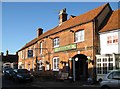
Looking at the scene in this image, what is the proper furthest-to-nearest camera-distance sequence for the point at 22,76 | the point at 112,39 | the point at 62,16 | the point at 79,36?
the point at 62,16, the point at 79,36, the point at 22,76, the point at 112,39

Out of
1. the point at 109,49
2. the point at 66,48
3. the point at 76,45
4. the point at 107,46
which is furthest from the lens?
the point at 66,48

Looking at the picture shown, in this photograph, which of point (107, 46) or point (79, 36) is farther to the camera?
point (79, 36)

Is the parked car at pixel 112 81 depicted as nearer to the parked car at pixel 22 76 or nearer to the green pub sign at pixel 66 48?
the parked car at pixel 22 76

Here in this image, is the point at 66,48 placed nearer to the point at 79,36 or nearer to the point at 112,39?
the point at 79,36

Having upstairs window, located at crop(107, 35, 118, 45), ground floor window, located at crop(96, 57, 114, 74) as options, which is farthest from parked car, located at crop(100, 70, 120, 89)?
upstairs window, located at crop(107, 35, 118, 45)

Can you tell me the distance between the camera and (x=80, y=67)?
112 feet

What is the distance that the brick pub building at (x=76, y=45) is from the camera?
29188mm

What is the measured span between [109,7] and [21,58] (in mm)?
30793

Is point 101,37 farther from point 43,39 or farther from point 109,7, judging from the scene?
point 43,39

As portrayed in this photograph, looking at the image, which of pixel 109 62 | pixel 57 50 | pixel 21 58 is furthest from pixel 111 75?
pixel 21 58

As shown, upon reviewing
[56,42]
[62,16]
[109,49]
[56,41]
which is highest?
[62,16]

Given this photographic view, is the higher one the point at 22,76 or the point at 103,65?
the point at 103,65

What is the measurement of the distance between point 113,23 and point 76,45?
5.34 m

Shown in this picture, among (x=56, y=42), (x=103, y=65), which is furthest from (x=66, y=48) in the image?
(x=103, y=65)
